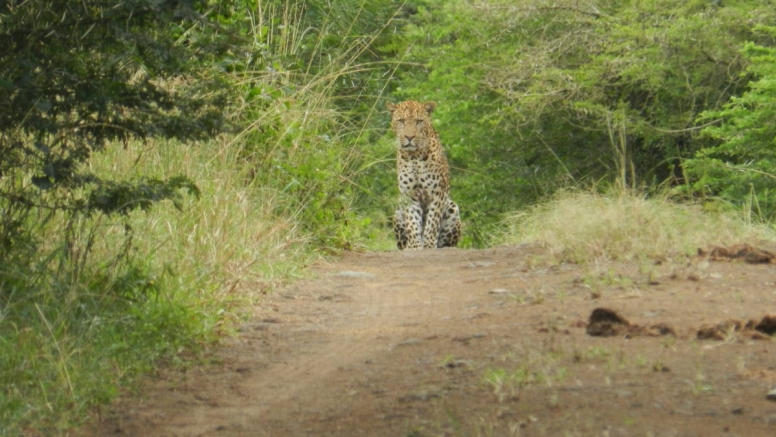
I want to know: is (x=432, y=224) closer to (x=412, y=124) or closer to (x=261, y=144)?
(x=412, y=124)

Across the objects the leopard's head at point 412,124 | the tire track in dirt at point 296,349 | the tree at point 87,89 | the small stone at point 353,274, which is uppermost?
the tree at point 87,89

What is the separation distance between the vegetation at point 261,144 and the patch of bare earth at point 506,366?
1.43 ft

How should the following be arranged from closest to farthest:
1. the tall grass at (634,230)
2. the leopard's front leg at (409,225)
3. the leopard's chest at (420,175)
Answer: the tall grass at (634,230) → the leopard's front leg at (409,225) → the leopard's chest at (420,175)

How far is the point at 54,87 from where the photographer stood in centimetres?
664

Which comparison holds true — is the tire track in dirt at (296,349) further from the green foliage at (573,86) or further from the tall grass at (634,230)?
the green foliage at (573,86)

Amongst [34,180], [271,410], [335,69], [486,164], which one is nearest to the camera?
[271,410]

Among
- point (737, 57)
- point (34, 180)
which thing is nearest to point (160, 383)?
point (34, 180)

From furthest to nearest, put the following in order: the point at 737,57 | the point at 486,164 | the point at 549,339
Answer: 1. the point at 486,164
2. the point at 737,57
3. the point at 549,339

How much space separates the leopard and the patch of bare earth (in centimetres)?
659

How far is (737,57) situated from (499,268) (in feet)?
20.0

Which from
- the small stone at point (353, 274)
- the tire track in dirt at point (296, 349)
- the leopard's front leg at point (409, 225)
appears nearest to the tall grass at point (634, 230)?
the tire track in dirt at point (296, 349)

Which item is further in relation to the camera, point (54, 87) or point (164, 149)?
point (164, 149)

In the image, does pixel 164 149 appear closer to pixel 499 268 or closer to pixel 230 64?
pixel 230 64

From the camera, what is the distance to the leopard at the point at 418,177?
14773 millimetres
